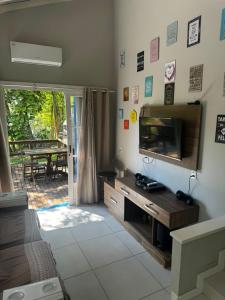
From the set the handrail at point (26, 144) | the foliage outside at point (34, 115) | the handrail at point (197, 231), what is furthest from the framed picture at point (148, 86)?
the foliage outside at point (34, 115)

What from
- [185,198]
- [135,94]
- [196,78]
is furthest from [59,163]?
[196,78]

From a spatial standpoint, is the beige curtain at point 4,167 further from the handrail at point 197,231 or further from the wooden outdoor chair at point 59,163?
the handrail at point 197,231

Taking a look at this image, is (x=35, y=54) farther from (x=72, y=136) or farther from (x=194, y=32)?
(x=194, y=32)

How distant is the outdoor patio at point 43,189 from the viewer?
12.6 feet

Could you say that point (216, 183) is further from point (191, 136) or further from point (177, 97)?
point (177, 97)

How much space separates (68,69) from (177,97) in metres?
1.88

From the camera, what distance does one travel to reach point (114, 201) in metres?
3.17

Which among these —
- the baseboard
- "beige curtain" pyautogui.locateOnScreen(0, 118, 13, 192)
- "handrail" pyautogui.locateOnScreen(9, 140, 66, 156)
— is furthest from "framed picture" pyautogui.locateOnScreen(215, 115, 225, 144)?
"handrail" pyautogui.locateOnScreen(9, 140, 66, 156)

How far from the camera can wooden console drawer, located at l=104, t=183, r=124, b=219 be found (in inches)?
118

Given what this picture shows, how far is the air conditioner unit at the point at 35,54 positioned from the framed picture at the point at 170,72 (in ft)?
5.39

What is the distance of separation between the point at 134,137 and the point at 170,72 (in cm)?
113

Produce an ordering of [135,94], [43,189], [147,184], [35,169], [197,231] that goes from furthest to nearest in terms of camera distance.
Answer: [35,169]
[43,189]
[135,94]
[147,184]
[197,231]

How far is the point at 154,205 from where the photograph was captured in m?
2.28

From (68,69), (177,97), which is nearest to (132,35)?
(68,69)
